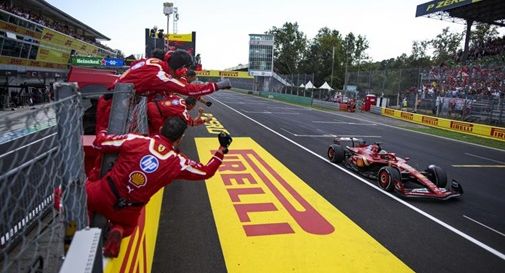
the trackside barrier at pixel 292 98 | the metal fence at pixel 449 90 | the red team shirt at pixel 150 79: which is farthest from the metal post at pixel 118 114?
the trackside barrier at pixel 292 98

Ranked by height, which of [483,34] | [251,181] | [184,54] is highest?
[483,34]

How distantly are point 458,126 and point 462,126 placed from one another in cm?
29

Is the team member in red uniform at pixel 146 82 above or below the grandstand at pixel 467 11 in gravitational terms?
below

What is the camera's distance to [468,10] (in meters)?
33.4

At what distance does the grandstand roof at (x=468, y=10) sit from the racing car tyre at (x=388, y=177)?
27804 millimetres

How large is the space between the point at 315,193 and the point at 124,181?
4746mm

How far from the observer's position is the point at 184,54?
15.7 ft

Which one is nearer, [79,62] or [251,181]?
[251,181]

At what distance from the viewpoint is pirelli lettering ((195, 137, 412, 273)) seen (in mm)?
4465

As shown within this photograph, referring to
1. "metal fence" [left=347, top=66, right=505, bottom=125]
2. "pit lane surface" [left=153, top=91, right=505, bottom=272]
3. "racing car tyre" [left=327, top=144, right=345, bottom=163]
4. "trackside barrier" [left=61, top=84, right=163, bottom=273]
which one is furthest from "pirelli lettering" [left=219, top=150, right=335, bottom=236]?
"metal fence" [left=347, top=66, right=505, bottom=125]

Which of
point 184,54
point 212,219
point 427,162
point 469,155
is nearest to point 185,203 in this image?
point 212,219

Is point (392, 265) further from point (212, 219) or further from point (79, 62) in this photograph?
point (79, 62)

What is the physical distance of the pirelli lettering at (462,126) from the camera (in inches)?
799

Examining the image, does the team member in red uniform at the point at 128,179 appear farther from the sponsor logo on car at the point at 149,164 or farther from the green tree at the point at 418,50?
the green tree at the point at 418,50
